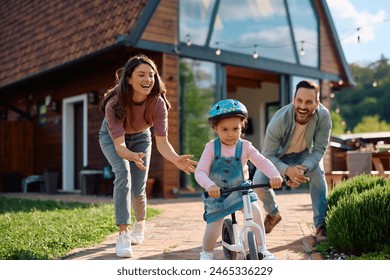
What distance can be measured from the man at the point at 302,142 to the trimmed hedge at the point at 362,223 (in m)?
0.33

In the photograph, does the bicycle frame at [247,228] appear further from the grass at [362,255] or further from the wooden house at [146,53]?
the wooden house at [146,53]

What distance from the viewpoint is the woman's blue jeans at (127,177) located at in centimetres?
315

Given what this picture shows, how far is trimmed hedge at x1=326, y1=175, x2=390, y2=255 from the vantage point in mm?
2861

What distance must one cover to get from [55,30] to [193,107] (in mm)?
2713

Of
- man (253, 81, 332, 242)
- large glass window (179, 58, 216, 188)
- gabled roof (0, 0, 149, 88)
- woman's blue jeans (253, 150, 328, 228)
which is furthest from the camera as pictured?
large glass window (179, 58, 216, 188)

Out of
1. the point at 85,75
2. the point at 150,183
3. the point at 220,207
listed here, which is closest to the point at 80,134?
the point at 85,75

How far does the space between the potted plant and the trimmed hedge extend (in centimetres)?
639

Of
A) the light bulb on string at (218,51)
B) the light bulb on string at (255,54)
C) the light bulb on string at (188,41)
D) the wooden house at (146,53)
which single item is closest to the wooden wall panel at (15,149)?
the wooden house at (146,53)

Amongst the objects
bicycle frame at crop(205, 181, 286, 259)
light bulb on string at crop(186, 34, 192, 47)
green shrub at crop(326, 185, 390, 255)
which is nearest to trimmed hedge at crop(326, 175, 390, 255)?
green shrub at crop(326, 185, 390, 255)

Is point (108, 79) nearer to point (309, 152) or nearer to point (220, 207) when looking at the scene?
point (309, 152)

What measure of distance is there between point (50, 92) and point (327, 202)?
6.86 metres

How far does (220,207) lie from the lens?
2.70m

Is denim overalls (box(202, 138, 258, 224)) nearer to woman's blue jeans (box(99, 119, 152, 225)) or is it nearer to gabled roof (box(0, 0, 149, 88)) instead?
woman's blue jeans (box(99, 119, 152, 225))

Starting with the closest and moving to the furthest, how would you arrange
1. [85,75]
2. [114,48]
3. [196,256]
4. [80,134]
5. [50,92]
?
[196,256] < [114,48] < [85,75] < [80,134] < [50,92]
